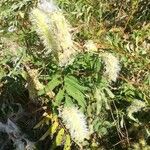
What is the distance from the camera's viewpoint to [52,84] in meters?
2.57

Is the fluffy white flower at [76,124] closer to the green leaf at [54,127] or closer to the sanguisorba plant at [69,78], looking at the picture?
the sanguisorba plant at [69,78]

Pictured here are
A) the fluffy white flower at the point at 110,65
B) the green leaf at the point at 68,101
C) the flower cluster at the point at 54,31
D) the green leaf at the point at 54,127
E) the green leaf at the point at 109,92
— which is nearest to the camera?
the flower cluster at the point at 54,31

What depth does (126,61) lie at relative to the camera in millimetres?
2947

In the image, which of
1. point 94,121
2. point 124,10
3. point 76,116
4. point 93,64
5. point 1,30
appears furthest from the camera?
point 124,10

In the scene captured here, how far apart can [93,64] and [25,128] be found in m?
0.70

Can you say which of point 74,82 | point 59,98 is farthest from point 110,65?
point 59,98

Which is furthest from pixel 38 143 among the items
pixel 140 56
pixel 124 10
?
pixel 124 10

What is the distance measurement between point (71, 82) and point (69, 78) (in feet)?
0.11

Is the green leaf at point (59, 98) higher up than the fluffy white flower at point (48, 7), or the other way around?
the fluffy white flower at point (48, 7)

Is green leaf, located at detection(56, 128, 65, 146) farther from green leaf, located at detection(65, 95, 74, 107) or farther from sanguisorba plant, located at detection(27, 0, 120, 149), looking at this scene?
green leaf, located at detection(65, 95, 74, 107)

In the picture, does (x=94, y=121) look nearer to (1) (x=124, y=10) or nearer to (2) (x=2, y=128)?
(2) (x=2, y=128)

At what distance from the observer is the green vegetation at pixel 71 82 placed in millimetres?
2439

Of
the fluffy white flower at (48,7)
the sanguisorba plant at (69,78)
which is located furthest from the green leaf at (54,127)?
the fluffy white flower at (48,7)

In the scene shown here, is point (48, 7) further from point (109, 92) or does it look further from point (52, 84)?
point (109, 92)
